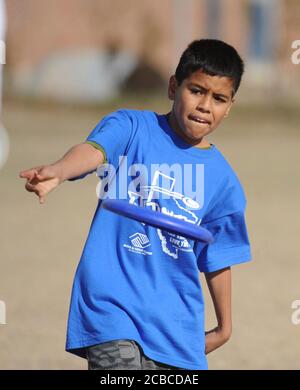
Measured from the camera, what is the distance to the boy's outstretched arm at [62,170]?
314cm

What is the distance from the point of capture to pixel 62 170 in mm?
3297

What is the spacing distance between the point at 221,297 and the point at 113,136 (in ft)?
2.51

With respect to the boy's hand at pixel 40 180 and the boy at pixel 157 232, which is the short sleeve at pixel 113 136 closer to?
the boy at pixel 157 232

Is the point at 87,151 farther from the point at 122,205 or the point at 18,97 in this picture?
the point at 18,97

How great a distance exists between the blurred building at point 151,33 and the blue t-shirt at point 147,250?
28.1m

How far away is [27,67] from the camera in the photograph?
33906mm

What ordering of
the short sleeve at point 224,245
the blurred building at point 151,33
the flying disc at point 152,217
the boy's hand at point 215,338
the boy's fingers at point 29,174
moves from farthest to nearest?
the blurred building at point 151,33
the boy's hand at point 215,338
the short sleeve at point 224,245
the flying disc at point 152,217
the boy's fingers at point 29,174

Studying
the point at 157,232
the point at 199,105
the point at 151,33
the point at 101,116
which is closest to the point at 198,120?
the point at 199,105

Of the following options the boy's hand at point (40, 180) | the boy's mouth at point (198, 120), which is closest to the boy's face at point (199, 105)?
the boy's mouth at point (198, 120)

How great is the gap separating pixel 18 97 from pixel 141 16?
25.3 ft

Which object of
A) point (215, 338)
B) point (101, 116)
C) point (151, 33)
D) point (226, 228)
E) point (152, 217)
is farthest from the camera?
point (151, 33)

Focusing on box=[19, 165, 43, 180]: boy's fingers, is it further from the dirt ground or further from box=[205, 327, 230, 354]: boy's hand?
the dirt ground

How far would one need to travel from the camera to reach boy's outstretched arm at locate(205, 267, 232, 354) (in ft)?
13.1

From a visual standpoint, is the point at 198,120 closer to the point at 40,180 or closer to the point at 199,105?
the point at 199,105
